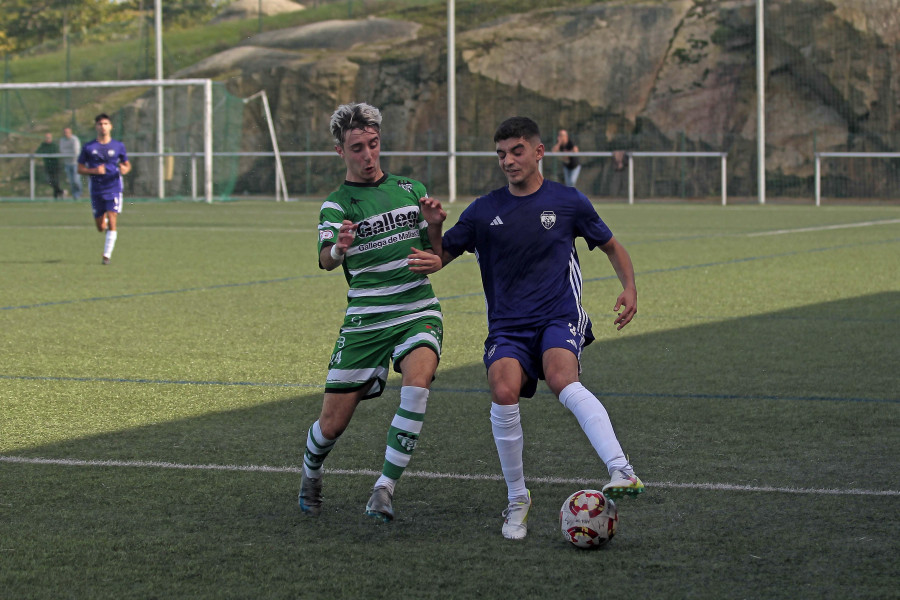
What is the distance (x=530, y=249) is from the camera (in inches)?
201

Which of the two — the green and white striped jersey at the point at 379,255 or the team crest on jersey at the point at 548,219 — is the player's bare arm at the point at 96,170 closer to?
the green and white striped jersey at the point at 379,255

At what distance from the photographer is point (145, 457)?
5.79 m

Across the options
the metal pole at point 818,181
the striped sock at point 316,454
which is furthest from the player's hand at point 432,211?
the metal pole at point 818,181

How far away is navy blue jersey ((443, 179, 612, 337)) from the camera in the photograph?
16.6 feet

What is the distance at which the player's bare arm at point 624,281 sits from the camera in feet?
16.7

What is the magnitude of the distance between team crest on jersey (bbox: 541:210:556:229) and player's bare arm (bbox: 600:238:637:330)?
0.22 meters

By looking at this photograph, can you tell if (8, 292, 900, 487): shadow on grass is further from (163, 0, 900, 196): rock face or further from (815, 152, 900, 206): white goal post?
(163, 0, 900, 196): rock face

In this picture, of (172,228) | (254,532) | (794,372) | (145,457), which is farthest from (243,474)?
(172,228)

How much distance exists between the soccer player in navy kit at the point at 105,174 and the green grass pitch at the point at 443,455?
15.0ft

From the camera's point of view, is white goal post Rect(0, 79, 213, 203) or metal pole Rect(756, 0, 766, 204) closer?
white goal post Rect(0, 79, 213, 203)

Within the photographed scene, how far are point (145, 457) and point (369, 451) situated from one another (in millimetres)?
943

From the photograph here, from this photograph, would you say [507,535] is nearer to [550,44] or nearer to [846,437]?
[846,437]

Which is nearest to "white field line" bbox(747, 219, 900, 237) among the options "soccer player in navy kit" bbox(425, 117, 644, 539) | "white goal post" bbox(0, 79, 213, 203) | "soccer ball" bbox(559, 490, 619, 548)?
"white goal post" bbox(0, 79, 213, 203)

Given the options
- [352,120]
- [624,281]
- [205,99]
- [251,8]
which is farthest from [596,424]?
[251,8]
